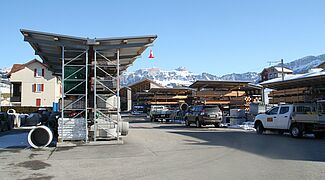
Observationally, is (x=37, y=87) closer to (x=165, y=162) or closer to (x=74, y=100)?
(x=74, y=100)

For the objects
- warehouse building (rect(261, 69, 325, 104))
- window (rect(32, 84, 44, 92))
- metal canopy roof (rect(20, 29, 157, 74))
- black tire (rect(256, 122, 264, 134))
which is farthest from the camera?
window (rect(32, 84, 44, 92))

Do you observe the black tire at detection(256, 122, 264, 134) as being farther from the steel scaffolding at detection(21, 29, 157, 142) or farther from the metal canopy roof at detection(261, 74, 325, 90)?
the steel scaffolding at detection(21, 29, 157, 142)

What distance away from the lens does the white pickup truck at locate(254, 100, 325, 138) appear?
18.5m

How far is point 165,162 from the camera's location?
36.3 ft

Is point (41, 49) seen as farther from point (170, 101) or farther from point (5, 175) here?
point (170, 101)

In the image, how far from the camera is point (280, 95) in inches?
1116

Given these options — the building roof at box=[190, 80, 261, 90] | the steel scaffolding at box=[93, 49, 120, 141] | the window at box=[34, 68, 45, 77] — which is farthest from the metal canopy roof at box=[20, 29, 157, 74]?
the window at box=[34, 68, 45, 77]

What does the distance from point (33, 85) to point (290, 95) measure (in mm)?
47370

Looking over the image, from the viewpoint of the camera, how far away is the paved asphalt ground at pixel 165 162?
909cm

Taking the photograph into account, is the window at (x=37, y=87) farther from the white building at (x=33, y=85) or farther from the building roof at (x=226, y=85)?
the building roof at (x=226, y=85)

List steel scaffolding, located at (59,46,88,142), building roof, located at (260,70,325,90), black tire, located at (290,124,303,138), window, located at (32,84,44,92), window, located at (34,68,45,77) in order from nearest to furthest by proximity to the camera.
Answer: steel scaffolding, located at (59,46,88,142) < black tire, located at (290,124,303,138) < building roof, located at (260,70,325,90) < window, located at (32,84,44,92) < window, located at (34,68,45,77)

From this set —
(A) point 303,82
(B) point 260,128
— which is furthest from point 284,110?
(A) point 303,82

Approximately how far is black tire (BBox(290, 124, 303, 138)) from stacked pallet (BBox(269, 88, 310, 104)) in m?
6.10

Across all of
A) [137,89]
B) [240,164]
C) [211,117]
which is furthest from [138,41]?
[137,89]
